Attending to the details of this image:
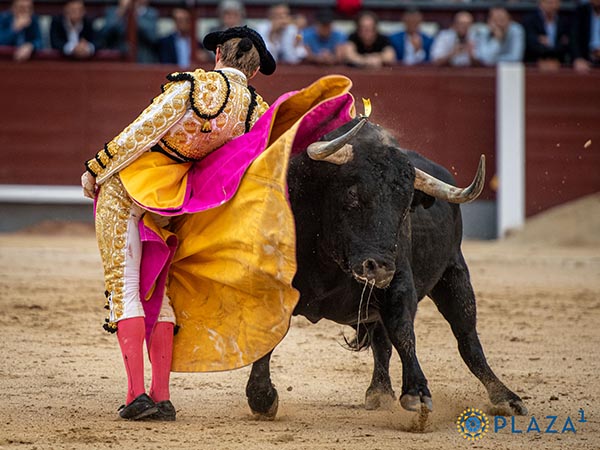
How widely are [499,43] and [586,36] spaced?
0.76 m

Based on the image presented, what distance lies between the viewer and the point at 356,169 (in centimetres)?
319

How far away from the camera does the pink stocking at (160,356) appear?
3.43m

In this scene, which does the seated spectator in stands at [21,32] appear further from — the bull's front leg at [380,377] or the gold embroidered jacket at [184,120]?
the gold embroidered jacket at [184,120]

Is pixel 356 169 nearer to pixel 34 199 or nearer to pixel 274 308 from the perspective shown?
pixel 274 308

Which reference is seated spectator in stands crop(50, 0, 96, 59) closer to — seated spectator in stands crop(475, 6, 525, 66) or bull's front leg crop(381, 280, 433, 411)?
seated spectator in stands crop(475, 6, 525, 66)

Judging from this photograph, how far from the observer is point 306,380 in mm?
4270

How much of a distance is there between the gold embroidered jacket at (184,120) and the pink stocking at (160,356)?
0.50 metres

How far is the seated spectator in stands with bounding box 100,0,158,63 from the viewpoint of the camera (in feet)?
31.1

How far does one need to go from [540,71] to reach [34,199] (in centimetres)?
460

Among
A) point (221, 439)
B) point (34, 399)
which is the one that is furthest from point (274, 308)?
point (34, 399)

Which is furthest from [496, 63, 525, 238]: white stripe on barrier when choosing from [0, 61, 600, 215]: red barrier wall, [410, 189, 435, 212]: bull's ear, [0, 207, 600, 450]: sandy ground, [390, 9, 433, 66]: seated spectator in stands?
[410, 189, 435, 212]: bull's ear

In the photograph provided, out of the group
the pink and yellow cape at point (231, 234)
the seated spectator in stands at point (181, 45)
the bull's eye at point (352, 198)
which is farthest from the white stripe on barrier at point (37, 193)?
the bull's eye at point (352, 198)

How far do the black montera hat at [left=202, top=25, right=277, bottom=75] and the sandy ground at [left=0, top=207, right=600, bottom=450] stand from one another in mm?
1103

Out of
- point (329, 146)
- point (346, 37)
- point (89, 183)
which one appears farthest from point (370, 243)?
point (346, 37)
